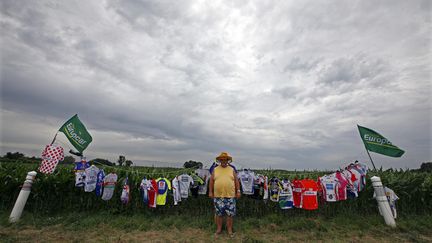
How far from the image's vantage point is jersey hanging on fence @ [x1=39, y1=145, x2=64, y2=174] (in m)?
7.31

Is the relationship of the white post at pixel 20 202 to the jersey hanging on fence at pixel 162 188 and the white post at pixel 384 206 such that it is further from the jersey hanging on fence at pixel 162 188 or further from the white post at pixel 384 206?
the white post at pixel 384 206

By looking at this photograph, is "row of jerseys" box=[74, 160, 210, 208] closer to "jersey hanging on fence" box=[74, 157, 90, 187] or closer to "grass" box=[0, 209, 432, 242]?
"jersey hanging on fence" box=[74, 157, 90, 187]

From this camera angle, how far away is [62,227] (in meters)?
6.27

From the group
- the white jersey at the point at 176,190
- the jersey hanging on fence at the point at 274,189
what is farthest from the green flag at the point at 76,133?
the jersey hanging on fence at the point at 274,189

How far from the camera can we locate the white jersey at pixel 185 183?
283 inches

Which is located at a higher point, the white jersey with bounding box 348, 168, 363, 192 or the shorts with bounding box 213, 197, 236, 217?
the white jersey with bounding box 348, 168, 363, 192

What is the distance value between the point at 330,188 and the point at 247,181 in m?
2.65

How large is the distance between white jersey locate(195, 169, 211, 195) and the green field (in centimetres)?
33

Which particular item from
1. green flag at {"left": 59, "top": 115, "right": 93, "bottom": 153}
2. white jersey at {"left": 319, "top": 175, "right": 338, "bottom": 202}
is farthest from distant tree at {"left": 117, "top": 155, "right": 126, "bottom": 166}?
white jersey at {"left": 319, "top": 175, "right": 338, "bottom": 202}

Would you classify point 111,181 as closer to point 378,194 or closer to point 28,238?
point 28,238

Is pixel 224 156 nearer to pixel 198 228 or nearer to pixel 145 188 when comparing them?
pixel 198 228

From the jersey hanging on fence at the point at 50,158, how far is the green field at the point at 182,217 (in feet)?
1.81

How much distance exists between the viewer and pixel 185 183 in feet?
23.9

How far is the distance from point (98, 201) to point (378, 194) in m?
8.88
